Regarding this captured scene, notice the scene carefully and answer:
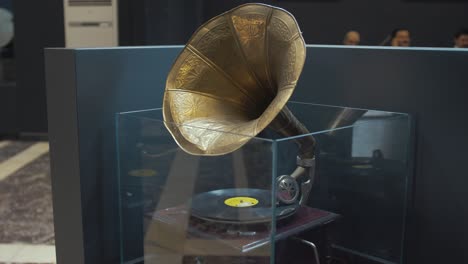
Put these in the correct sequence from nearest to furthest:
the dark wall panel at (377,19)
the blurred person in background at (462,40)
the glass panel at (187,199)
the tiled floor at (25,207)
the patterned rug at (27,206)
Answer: the glass panel at (187,199) → the tiled floor at (25,207) → the patterned rug at (27,206) → the blurred person in background at (462,40) → the dark wall panel at (377,19)

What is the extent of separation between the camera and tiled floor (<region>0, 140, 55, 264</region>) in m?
2.76

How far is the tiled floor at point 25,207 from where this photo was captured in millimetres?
2762

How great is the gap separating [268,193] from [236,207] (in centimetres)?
17

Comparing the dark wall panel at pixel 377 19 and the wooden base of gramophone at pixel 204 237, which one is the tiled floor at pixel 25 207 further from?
the dark wall panel at pixel 377 19

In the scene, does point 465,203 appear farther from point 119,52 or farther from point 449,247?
point 119,52

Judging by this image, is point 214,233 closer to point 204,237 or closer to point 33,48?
point 204,237

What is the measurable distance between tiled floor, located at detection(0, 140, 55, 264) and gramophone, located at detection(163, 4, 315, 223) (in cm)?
151

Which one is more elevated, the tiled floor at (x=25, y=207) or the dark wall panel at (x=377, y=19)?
the dark wall panel at (x=377, y=19)

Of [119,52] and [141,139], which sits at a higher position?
[119,52]

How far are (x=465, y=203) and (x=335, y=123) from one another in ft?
1.38

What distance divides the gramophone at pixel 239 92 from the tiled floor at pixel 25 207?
151 centimetres

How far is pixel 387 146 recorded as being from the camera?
1567 millimetres

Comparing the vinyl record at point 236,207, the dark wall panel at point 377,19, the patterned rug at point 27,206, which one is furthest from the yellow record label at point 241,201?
the dark wall panel at point 377,19

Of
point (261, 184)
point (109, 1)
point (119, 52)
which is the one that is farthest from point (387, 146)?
point (109, 1)
